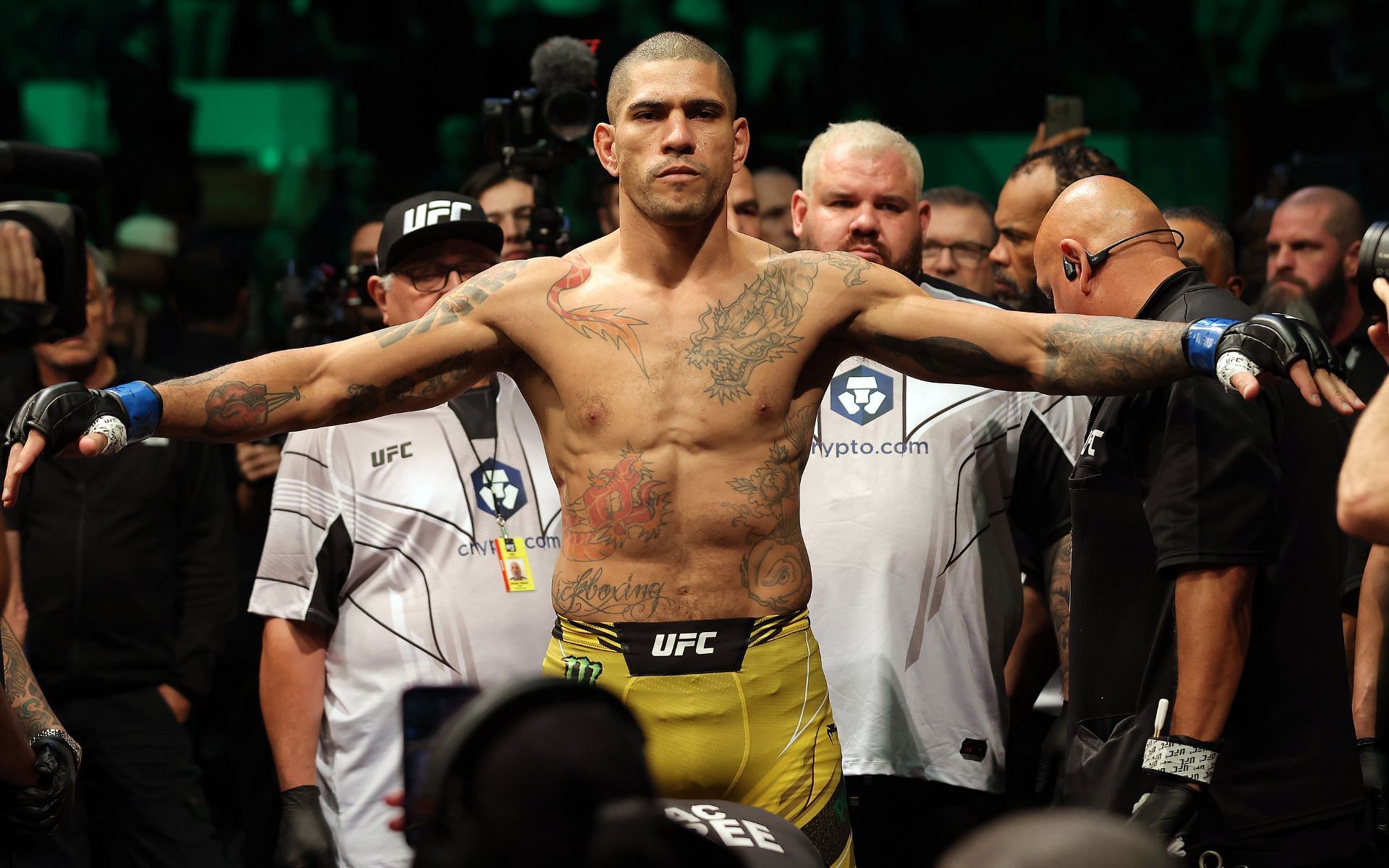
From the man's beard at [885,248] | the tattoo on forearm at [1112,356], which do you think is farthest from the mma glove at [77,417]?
the man's beard at [885,248]

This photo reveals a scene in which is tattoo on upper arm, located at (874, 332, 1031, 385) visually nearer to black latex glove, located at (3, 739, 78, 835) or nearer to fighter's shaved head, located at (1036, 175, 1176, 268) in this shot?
fighter's shaved head, located at (1036, 175, 1176, 268)

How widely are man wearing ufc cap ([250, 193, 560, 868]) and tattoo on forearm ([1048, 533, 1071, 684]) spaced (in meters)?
1.19

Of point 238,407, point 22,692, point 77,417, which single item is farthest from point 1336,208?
point 22,692

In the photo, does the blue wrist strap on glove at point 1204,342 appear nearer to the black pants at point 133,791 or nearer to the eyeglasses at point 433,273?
the eyeglasses at point 433,273

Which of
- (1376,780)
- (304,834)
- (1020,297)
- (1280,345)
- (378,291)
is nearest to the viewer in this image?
(1280,345)

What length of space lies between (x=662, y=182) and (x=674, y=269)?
16 cm

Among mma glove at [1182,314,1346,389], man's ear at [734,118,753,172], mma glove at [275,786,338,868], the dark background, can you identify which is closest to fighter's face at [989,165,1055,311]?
man's ear at [734,118,753,172]

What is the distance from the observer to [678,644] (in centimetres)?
264

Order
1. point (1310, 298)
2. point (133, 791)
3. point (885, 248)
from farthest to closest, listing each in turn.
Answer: point (1310, 298) < point (133, 791) < point (885, 248)

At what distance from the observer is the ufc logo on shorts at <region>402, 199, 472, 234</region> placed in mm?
3732

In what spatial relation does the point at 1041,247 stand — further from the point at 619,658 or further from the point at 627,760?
the point at 627,760

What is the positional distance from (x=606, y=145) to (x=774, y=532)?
2.78ft

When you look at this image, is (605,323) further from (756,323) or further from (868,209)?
(868,209)

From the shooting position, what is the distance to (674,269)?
2.85 m
